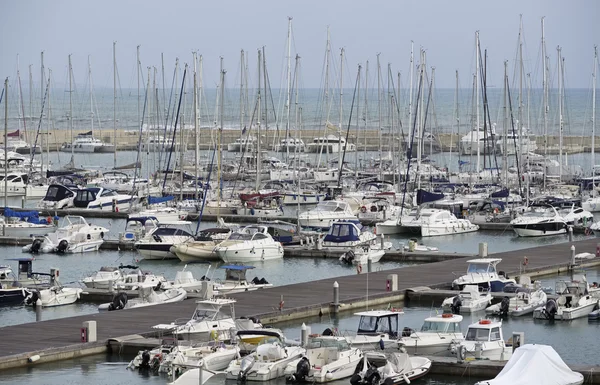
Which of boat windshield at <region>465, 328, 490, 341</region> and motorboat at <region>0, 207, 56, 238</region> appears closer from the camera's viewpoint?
boat windshield at <region>465, 328, 490, 341</region>

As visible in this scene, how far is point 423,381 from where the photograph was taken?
2986 cm

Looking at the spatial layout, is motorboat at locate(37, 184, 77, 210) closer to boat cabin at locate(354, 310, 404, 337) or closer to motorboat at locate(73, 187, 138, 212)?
motorboat at locate(73, 187, 138, 212)

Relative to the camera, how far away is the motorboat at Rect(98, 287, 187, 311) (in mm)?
38781

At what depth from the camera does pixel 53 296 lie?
136 feet

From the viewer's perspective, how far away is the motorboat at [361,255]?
51.6m

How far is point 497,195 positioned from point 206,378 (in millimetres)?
43253

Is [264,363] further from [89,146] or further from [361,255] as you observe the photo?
A: [89,146]

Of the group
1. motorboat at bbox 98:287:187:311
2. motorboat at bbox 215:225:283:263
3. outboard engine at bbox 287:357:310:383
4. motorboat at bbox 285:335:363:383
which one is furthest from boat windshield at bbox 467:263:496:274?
outboard engine at bbox 287:357:310:383

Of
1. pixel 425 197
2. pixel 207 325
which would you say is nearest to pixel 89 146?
pixel 425 197

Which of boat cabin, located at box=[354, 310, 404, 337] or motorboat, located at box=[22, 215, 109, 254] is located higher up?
boat cabin, located at box=[354, 310, 404, 337]

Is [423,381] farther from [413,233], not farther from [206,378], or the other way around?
[413,233]

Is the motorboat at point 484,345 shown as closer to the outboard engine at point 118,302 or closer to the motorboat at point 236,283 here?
the outboard engine at point 118,302

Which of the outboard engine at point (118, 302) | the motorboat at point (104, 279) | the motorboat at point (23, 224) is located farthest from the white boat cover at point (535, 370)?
the motorboat at point (23, 224)

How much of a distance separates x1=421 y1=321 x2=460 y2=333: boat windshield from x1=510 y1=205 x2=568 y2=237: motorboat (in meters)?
30.5
